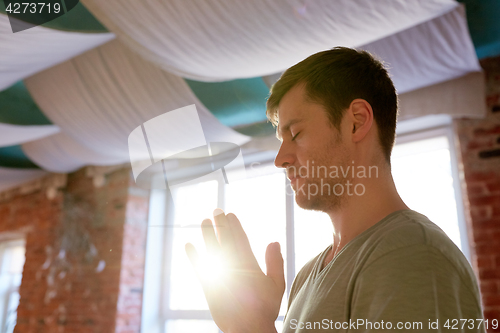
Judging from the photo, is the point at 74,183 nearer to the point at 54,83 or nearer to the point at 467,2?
the point at 54,83

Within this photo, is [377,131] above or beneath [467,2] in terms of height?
beneath

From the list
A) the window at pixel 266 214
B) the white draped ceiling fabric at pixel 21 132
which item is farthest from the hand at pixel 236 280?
the white draped ceiling fabric at pixel 21 132

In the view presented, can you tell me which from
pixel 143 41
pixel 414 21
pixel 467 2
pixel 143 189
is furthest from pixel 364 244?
pixel 143 189

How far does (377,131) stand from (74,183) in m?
3.86

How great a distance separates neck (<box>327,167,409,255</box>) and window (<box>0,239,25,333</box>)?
4682mm

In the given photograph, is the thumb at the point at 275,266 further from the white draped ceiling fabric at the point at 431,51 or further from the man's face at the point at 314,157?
the white draped ceiling fabric at the point at 431,51

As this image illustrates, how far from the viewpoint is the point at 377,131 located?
811 mm

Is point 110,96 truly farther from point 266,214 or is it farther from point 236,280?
point 236,280

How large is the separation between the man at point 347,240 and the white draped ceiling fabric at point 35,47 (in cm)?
133

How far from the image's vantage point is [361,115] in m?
0.80

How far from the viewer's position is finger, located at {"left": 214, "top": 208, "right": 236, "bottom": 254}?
751 millimetres

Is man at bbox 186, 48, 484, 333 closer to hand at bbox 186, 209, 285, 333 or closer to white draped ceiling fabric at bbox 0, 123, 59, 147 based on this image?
hand at bbox 186, 209, 285, 333

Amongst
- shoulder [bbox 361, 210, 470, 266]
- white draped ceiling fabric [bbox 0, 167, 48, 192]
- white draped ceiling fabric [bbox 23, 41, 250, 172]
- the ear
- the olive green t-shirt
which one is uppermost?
white draped ceiling fabric [bbox 0, 167, 48, 192]

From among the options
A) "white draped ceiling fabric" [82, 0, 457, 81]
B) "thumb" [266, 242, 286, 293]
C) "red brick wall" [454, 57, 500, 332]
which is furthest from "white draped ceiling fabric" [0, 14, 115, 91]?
"red brick wall" [454, 57, 500, 332]
